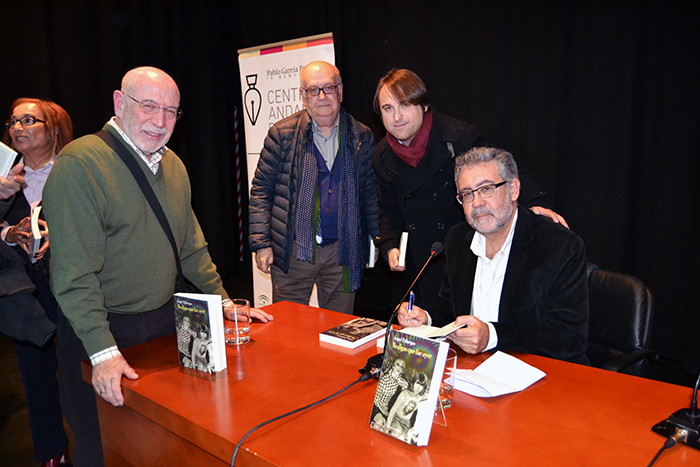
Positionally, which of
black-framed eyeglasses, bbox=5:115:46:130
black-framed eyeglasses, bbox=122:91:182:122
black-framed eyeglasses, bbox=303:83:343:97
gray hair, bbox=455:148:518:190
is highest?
black-framed eyeglasses, bbox=303:83:343:97

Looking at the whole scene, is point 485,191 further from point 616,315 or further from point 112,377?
point 112,377

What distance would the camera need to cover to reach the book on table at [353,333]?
5.63 ft

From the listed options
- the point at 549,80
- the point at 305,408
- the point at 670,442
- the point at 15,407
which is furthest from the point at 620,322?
the point at 15,407

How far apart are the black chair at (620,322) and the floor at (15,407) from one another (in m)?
0.53

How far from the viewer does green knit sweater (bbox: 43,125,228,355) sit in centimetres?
155

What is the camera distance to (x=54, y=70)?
487 centimetres

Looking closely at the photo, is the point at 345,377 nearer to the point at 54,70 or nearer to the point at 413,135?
the point at 413,135

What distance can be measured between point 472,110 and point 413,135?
1.68 metres

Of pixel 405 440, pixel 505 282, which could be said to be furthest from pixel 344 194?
pixel 405 440

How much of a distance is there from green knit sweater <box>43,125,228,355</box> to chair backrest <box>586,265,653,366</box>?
1.71m

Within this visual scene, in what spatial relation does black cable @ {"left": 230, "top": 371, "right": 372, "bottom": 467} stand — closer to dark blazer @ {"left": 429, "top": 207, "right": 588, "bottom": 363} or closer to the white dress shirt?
dark blazer @ {"left": 429, "top": 207, "right": 588, "bottom": 363}

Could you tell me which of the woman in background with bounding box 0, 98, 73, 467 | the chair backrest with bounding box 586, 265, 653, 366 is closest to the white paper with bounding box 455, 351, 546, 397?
the chair backrest with bounding box 586, 265, 653, 366

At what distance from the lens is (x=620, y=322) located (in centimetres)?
194

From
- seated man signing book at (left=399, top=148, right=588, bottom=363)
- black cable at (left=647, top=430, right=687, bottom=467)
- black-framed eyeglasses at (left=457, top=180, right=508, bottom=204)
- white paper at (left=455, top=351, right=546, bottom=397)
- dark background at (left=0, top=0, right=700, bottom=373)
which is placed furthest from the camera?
dark background at (left=0, top=0, right=700, bottom=373)
